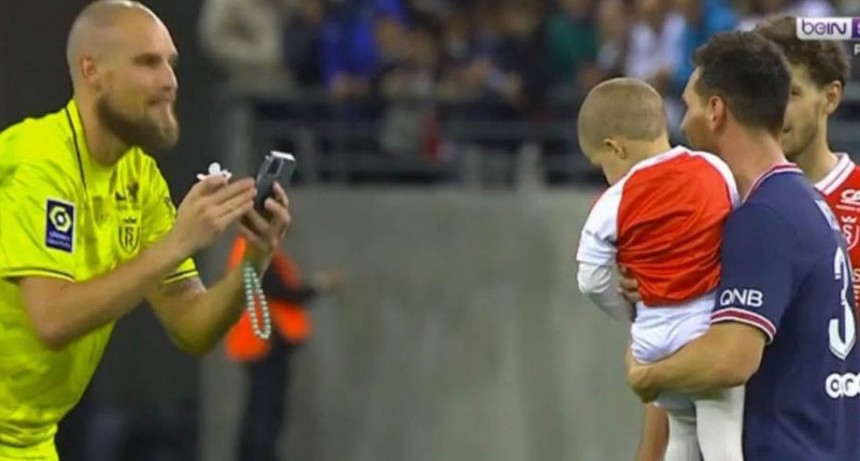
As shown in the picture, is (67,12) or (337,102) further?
(67,12)

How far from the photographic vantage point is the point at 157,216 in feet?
21.7

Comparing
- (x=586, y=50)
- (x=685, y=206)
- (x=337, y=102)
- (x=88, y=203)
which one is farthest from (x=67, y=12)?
(x=685, y=206)

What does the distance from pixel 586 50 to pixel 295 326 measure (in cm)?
256

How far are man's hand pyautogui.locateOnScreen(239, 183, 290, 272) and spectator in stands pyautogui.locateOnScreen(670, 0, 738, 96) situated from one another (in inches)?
268

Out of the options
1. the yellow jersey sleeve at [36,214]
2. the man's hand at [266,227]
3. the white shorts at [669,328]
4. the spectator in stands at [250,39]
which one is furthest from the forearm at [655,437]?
the spectator in stands at [250,39]

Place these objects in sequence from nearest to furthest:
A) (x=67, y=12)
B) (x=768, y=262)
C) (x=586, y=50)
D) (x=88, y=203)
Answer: (x=768, y=262) < (x=88, y=203) < (x=586, y=50) < (x=67, y=12)

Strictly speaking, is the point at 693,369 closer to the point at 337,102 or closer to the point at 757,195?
the point at 757,195

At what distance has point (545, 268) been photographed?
45.4 feet

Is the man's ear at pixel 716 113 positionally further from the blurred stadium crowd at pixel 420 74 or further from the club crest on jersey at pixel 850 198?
the blurred stadium crowd at pixel 420 74

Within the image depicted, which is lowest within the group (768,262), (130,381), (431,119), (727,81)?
(130,381)

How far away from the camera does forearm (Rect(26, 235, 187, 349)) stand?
5793 mm

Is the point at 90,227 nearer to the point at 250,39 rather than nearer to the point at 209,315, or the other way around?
the point at 209,315

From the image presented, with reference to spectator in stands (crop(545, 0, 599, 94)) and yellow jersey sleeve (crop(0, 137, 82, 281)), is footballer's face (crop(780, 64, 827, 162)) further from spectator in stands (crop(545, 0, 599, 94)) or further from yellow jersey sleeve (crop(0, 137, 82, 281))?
spectator in stands (crop(545, 0, 599, 94))

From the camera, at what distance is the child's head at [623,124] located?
5.86 metres
